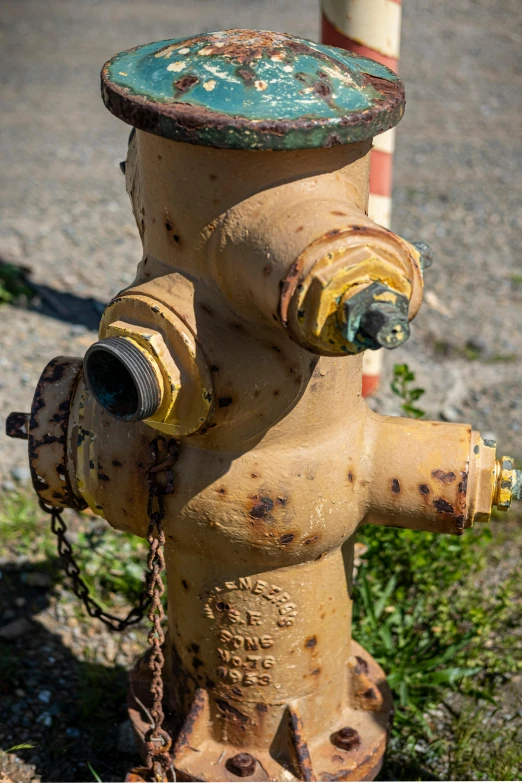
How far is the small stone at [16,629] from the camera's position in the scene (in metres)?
2.99

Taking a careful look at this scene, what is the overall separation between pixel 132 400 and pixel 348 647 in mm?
922

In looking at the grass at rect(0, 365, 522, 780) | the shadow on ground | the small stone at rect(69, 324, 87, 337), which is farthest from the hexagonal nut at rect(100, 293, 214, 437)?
the shadow on ground

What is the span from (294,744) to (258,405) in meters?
0.87

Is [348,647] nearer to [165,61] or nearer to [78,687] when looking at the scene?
[78,687]

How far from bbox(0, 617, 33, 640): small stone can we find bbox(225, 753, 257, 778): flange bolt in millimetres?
1122

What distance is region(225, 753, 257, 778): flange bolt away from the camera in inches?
83.1

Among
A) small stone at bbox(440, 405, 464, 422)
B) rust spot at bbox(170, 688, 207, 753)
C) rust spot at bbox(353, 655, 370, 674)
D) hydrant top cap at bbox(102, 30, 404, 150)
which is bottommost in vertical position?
small stone at bbox(440, 405, 464, 422)

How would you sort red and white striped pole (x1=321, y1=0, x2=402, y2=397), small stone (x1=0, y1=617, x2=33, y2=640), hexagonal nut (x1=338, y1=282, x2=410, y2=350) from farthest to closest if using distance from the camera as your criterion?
red and white striped pole (x1=321, y1=0, x2=402, y2=397), small stone (x1=0, y1=617, x2=33, y2=640), hexagonal nut (x1=338, y1=282, x2=410, y2=350)

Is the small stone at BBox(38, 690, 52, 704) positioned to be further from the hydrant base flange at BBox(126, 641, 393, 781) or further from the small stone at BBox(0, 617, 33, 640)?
the hydrant base flange at BBox(126, 641, 393, 781)

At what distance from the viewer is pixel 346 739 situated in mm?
2221

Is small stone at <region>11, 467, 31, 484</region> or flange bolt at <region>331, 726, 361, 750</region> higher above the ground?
flange bolt at <region>331, 726, 361, 750</region>

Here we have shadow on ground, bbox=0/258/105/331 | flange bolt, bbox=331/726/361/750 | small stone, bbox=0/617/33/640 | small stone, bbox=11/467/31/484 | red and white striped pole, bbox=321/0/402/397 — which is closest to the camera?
flange bolt, bbox=331/726/361/750

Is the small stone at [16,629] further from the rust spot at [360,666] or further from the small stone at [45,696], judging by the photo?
the rust spot at [360,666]

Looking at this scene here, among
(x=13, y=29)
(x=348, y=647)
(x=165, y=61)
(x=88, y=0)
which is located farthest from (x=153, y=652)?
(x=88, y=0)
